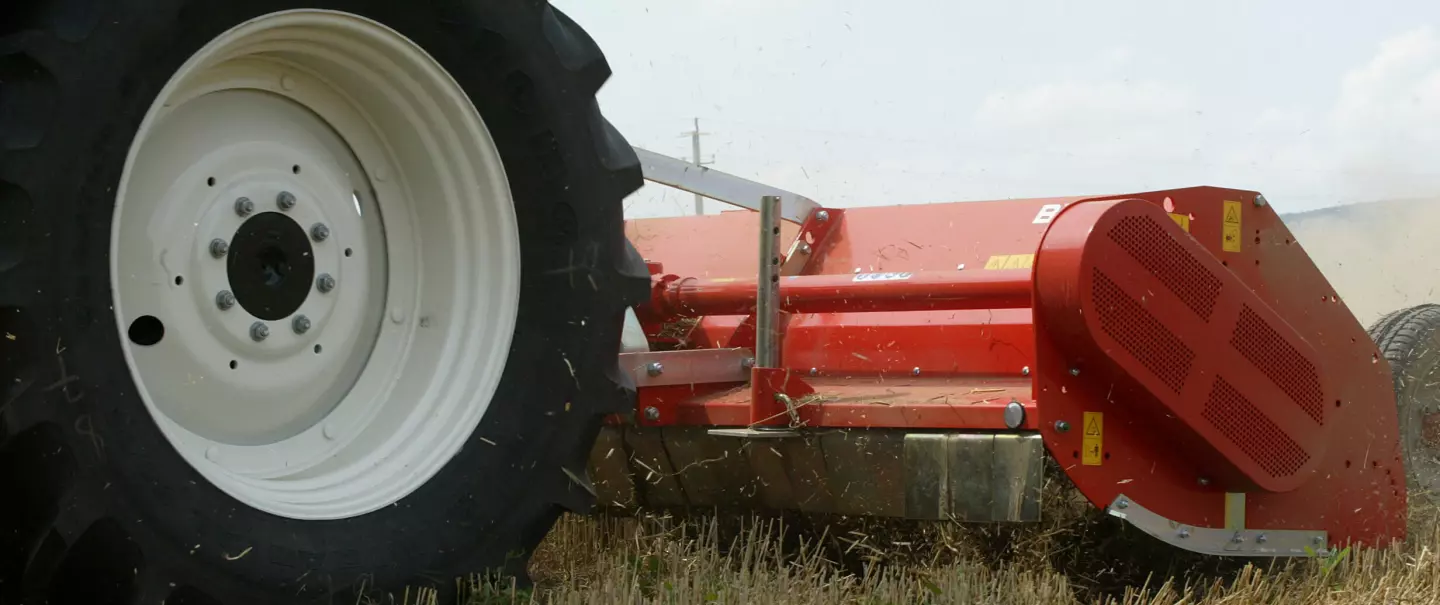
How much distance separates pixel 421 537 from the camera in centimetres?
239

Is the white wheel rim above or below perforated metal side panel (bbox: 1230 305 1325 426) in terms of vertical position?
above

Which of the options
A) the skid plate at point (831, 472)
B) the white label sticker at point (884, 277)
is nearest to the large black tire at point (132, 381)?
the skid plate at point (831, 472)

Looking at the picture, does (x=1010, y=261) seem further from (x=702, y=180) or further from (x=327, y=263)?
(x=327, y=263)

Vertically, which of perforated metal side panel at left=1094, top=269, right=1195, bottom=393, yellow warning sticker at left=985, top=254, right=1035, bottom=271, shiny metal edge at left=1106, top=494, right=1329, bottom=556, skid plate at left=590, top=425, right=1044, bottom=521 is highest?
yellow warning sticker at left=985, top=254, right=1035, bottom=271

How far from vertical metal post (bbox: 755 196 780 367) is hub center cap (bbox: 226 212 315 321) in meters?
1.32

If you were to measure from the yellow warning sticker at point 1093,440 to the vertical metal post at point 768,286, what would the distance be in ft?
2.43

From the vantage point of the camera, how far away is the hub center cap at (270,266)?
230 cm

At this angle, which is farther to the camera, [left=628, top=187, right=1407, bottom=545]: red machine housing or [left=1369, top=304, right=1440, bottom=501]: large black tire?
[left=1369, top=304, right=1440, bottom=501]: large black tire

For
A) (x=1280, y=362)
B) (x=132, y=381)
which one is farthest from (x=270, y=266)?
(x=1280, y=362)

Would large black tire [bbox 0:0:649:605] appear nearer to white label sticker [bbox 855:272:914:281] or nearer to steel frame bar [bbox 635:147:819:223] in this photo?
white label sticker [bbox 855:272:914:281]

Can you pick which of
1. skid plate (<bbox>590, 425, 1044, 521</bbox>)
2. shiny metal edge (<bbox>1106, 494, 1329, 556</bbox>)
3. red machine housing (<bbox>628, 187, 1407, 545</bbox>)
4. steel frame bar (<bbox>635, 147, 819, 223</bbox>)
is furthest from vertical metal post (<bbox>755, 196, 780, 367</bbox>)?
steel frame bar (<bbox>635, 147, 819, 223</bbox>)

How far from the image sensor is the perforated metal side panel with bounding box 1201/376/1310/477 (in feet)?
11.4

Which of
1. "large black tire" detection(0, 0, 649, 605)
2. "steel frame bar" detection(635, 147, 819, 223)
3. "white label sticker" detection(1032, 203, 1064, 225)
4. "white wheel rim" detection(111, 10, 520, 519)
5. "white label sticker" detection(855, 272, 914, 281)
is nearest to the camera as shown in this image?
"large black tire" detection(0, 0, 649, 605)

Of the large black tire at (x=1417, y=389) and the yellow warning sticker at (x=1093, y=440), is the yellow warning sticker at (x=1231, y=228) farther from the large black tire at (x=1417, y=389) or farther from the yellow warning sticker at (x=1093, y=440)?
the large black tire at (x=1417, y=389)
